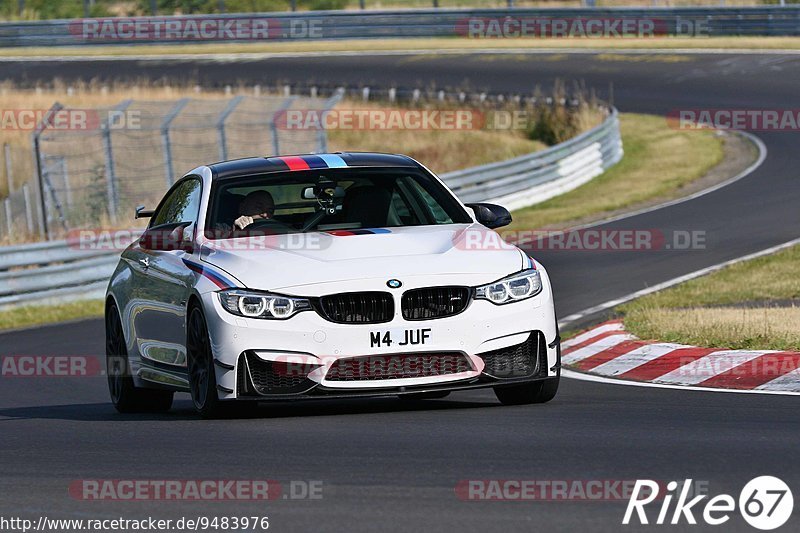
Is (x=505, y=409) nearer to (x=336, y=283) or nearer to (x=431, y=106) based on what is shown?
(x=336, y=283)

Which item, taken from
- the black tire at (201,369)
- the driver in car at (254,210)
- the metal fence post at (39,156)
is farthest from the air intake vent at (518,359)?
the metal fence post at (39,156)

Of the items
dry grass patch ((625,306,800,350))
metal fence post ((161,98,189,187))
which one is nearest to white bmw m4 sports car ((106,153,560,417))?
dry grass patch ((625,306,800,350))

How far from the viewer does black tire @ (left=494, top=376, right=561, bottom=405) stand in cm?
891

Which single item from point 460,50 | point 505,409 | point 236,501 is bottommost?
point 460,50

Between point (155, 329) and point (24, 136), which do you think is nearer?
point (155, 329)

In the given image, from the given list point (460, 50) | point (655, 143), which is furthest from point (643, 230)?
point (460, 50)

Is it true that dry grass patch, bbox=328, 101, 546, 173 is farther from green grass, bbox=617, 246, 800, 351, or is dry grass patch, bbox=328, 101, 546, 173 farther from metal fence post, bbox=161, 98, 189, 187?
green grass, bbox=617, 246, 800, 351

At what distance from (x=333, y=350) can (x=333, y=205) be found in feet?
5.11

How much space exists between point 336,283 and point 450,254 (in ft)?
2.38

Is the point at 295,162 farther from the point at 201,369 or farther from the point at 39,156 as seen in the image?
the point at 39,156

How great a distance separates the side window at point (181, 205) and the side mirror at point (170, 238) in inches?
4.5

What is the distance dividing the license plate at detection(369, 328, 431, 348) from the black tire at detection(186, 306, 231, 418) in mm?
918

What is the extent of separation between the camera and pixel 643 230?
22141 mm

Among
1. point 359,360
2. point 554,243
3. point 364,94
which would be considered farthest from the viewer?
point 364,94
